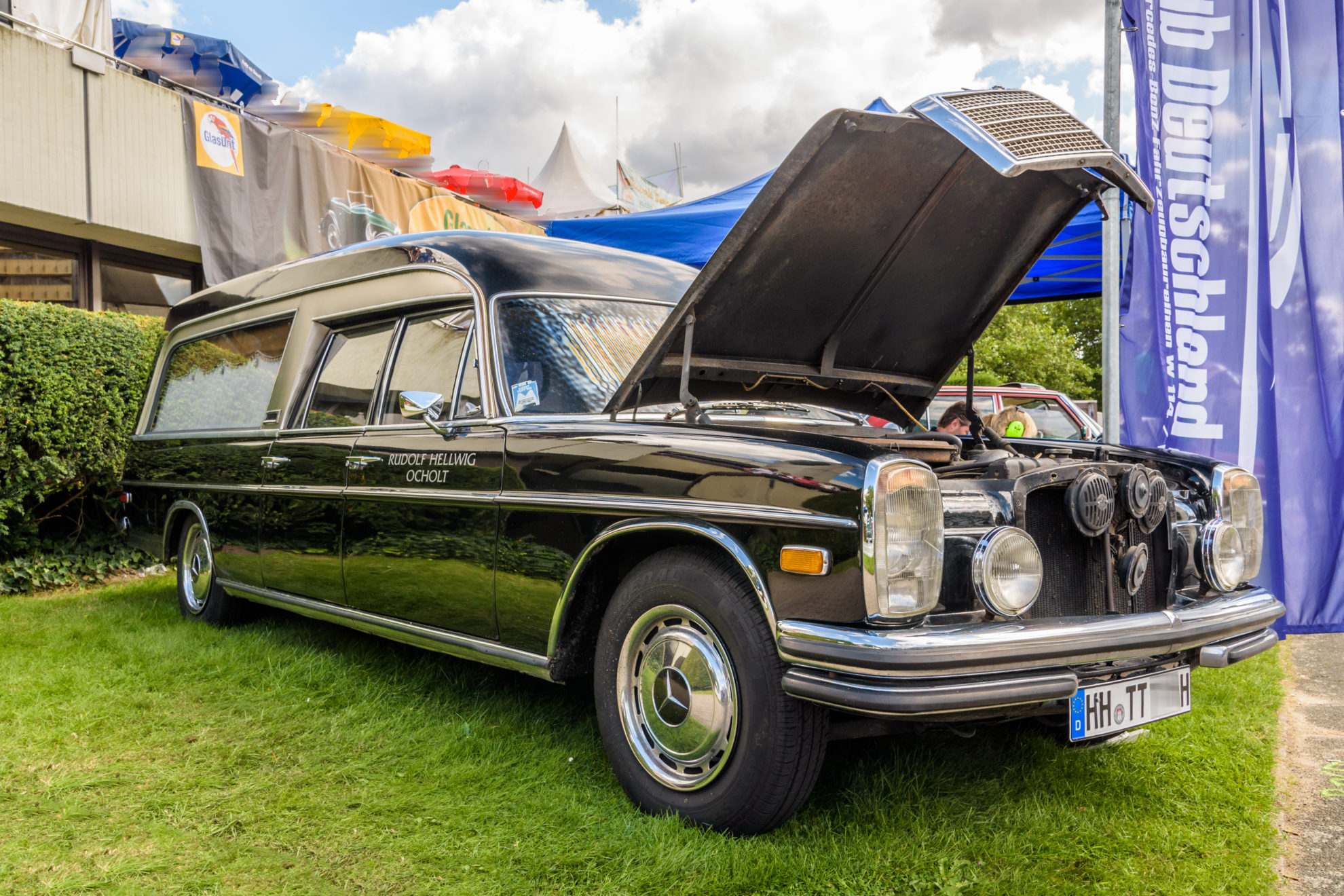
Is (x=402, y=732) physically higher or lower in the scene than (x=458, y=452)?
lower

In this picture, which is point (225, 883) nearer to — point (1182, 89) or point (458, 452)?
point (458, 452)

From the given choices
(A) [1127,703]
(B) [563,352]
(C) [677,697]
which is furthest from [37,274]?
(A) [1127,703]

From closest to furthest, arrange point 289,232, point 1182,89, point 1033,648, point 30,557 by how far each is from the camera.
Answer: point 1033,648
point 1182,89
point 30,557
point 289,232

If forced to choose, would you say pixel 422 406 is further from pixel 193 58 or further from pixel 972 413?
pixel 193 58

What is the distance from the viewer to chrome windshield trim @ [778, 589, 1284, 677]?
2109mm

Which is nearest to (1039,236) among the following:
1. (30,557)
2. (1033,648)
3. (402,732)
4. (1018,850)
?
(1033,648)

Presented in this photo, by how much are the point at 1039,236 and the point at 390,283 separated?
2692mm

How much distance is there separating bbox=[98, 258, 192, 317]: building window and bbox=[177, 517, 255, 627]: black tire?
Answer: 459 centimetres

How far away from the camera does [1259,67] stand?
5297 mm

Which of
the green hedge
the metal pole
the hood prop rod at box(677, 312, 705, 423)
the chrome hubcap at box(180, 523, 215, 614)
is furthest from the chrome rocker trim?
the metal pole

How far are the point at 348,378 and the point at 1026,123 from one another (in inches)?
115

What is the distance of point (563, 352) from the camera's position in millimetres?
3412

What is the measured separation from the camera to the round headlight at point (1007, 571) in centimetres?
226

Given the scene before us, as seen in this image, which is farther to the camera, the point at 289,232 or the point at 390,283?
the point at 289,232
